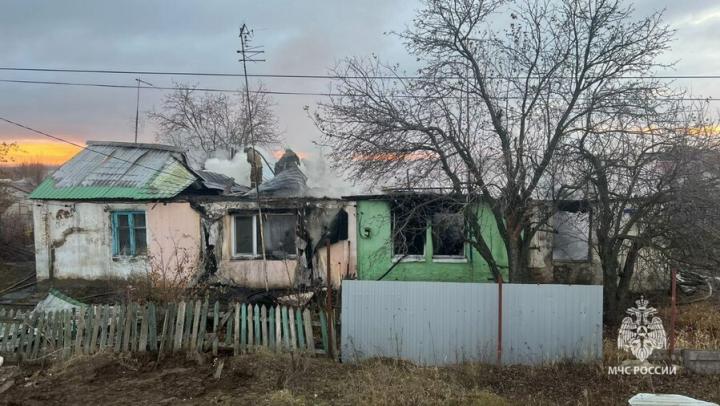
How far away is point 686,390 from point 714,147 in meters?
4.01

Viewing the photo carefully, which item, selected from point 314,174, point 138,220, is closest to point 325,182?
point 314,174

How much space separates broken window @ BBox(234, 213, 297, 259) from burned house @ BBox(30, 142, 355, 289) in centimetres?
3

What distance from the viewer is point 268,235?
1212 cm

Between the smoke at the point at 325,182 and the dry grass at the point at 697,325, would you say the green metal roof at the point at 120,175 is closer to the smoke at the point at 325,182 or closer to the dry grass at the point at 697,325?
the smoke at the point at 325,182

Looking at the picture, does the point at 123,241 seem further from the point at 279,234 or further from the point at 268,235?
the point at 279,234

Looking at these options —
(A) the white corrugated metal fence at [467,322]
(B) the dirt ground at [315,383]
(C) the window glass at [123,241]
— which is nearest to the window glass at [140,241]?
(C) the window glass at [123,241]

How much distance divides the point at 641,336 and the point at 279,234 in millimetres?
8386

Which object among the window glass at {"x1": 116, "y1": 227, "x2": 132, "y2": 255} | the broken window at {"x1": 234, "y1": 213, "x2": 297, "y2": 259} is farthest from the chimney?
the window glass at {"x1": 116, "y1": 227, "x2": 132, "y2": 255}

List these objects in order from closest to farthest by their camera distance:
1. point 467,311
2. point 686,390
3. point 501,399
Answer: point 501,399, point 686,390, point 467,311

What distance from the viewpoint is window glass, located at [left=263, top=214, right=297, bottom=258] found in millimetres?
12016

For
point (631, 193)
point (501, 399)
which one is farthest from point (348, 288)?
point (631, 193)

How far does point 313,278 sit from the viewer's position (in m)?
11.8

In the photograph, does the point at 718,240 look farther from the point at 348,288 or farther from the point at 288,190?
the point at 288,190

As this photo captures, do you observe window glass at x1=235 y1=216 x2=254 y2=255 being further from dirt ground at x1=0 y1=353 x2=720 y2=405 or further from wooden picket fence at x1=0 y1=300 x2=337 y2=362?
dirt ground at x1=0 y1=353 x2=720 y2=405
